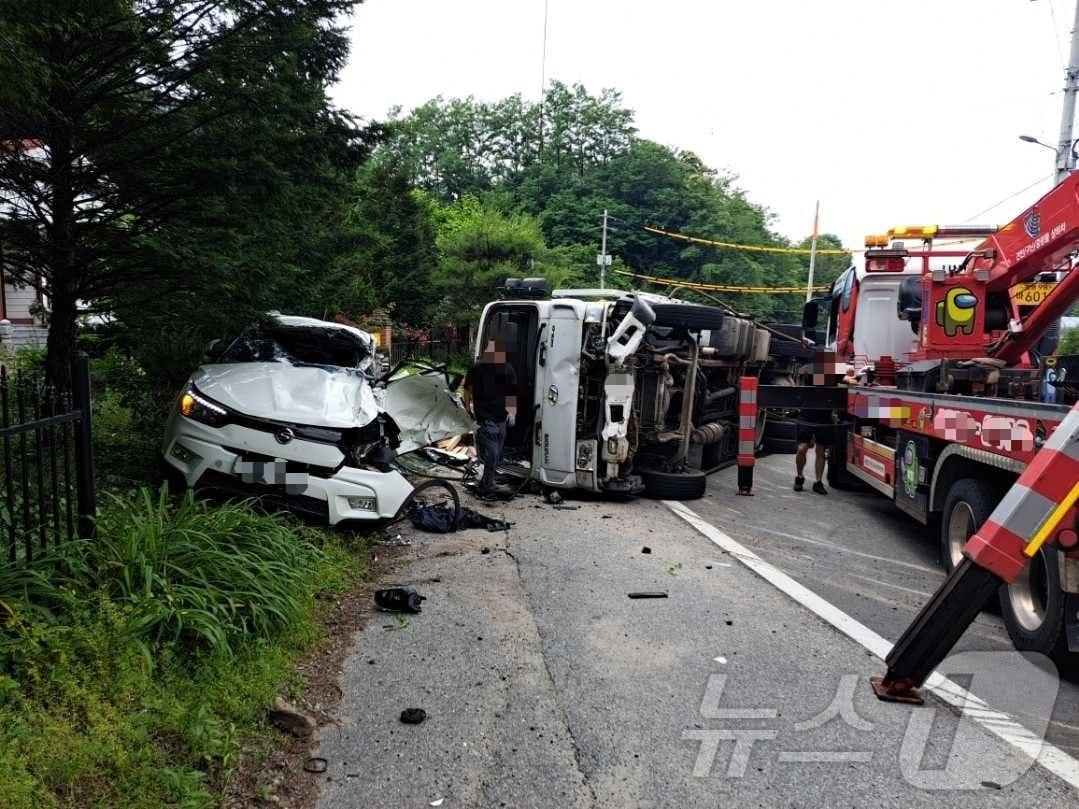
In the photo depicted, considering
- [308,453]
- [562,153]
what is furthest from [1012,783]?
[562,153]

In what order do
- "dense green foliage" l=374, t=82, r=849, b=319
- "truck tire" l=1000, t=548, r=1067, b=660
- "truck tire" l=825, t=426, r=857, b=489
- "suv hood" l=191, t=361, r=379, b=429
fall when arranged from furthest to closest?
"dense green foliage" l=374, t=82, r=849, b=319, "truck tire" l=825, t=426, r=857, b=489, "suv hood" l=191, t=361, r=379, b=429, "truck tire" l=1000, t=548, r=1067, b=660

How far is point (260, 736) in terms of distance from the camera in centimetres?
308

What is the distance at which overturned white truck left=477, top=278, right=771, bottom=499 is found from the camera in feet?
24.9

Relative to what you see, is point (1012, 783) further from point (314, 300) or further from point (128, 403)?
point (128, 403)

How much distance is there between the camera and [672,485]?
26.6 ft

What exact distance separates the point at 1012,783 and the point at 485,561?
143 inches

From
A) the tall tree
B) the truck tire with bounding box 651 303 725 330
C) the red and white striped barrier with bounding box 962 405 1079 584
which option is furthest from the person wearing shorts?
the tall tree

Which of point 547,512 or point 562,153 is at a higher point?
point 562,153

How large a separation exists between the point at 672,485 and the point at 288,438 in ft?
13.9

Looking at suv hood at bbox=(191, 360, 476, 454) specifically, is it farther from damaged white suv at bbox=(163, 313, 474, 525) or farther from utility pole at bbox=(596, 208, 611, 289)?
utility pole at bbox=(596, 208, 611, 289)

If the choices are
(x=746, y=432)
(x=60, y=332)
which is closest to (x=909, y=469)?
(x=746, y=432)

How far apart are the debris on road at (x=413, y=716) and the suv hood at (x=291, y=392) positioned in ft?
9.85

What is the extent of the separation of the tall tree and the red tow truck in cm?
549

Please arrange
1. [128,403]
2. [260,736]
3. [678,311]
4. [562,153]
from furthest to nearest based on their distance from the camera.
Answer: [562,153] → [128,403] → [678,311] → [260,736]
